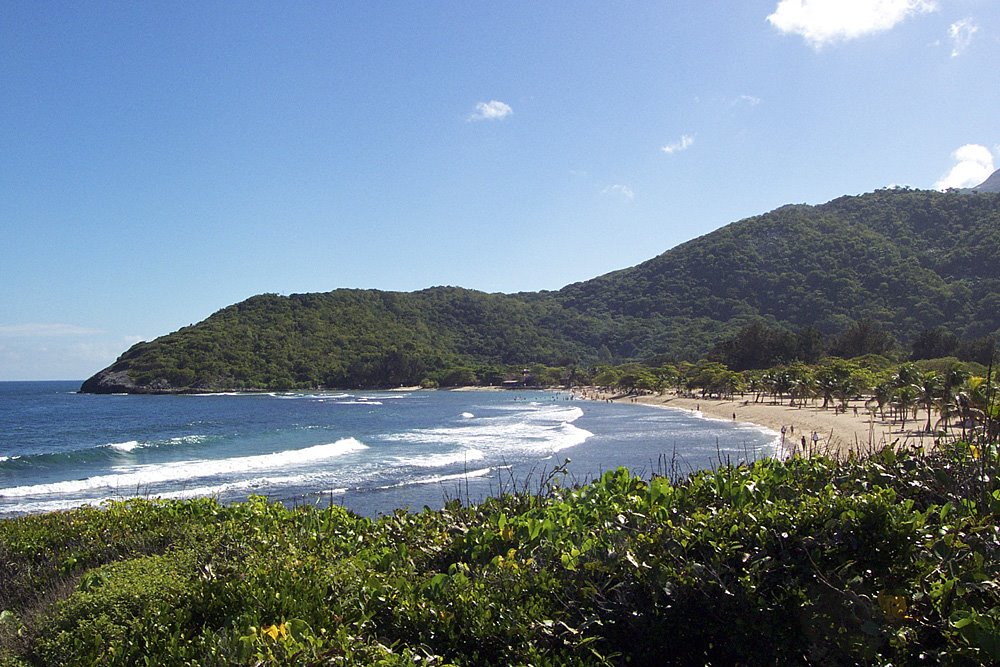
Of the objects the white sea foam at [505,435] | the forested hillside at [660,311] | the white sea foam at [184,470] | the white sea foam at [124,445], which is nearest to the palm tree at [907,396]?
the white sea foam at [505,435]

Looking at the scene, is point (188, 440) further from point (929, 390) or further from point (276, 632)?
point (276, 632)

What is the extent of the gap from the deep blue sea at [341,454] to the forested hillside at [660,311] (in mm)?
59282

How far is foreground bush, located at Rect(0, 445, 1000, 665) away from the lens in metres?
2.47

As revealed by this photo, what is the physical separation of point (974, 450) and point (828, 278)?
12625 centimetres

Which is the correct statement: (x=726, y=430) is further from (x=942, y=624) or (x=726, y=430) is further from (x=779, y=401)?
(x=942, y=624)

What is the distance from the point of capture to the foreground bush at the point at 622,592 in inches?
97.1

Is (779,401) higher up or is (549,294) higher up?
(549,294)

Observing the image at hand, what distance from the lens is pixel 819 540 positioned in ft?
8.95

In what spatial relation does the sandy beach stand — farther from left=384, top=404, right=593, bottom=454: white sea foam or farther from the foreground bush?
the foreground bush

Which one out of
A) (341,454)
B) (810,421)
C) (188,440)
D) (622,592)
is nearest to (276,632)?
(622,592)

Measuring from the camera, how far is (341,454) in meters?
28.8

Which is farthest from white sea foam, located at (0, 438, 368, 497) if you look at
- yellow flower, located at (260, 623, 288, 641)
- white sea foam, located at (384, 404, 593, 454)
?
yellow flower, located at (260, 623, 288, 641)

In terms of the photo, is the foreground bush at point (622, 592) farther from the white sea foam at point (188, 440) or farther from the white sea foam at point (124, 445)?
the white sea foam at point (188, 440)

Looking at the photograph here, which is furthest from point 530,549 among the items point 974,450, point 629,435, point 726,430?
point 726,430
